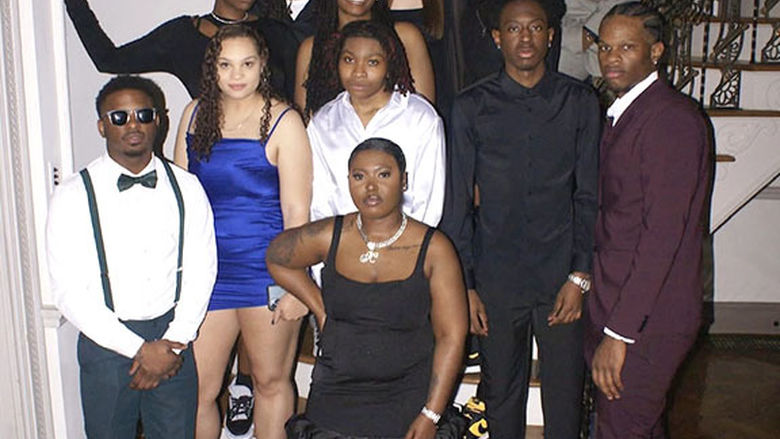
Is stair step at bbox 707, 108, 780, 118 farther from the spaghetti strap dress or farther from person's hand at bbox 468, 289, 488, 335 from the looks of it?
the spaghetti strap dress

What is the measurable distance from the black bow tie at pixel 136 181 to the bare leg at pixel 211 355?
0.48 metres

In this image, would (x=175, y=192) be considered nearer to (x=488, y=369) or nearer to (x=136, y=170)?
(x=136, y=170)

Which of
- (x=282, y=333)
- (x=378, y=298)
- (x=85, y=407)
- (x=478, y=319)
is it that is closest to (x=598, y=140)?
(x=478, y=319)

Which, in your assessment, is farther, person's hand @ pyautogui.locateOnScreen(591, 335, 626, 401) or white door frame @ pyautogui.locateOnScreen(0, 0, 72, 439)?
white door frame @ pyautogui.locateOnScreen(0, 0, 72, 439)

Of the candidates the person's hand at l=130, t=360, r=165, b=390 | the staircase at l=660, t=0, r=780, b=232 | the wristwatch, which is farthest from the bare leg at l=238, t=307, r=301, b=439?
the staircase at l=660, t=0, r=780, b=232

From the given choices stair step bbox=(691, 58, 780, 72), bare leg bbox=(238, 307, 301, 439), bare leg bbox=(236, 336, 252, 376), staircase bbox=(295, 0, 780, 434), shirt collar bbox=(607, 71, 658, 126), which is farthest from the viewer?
stair step bbox=(691, 58, 780, 72)

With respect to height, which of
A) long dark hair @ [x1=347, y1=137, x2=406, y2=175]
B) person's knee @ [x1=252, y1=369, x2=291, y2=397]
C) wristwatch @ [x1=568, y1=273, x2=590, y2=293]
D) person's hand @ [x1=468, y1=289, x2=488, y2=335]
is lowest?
person's knee @ [x1=252, y1=369, x2=291, y2=397]

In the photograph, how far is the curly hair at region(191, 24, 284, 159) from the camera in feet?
8.36

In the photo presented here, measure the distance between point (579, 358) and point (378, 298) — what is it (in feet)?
2.63

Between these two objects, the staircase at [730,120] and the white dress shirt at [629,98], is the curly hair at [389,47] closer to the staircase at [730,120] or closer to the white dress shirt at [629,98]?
the white dress shirt at [629,98]

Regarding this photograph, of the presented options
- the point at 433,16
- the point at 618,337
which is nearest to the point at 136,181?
the point at 433,16

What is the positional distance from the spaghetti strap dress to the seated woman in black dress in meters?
0.35

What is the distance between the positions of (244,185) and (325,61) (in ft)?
1.68

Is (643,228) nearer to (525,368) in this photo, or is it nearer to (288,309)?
(525,368)
